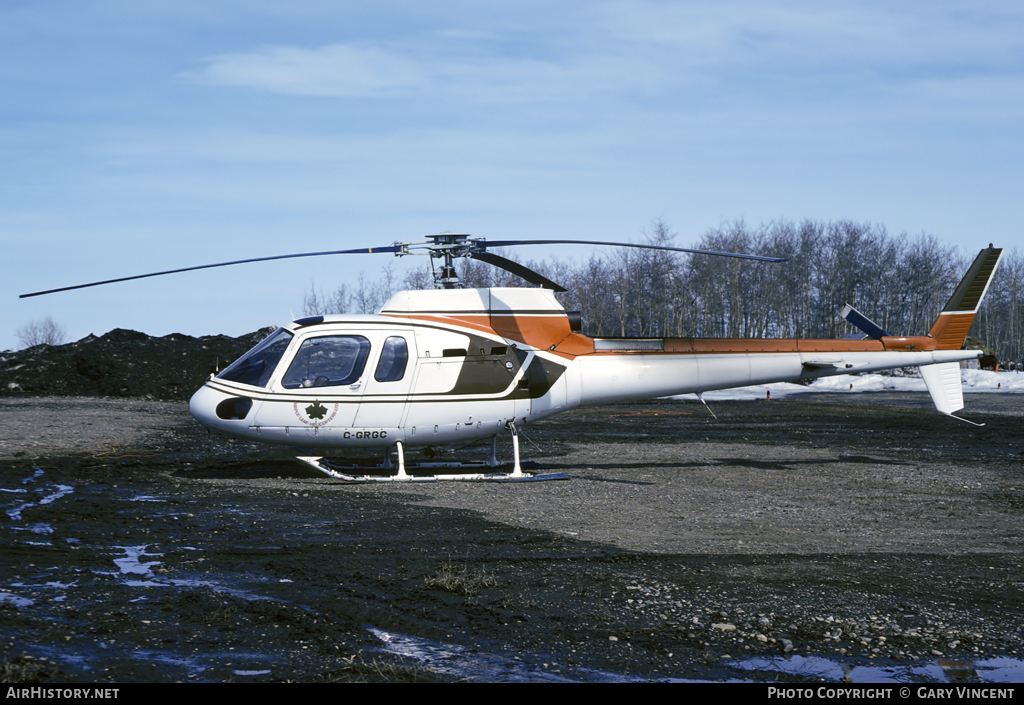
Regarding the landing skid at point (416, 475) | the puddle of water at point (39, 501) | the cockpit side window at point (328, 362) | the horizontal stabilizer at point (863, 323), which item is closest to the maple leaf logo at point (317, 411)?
the cockpit side window at point (328, 362)

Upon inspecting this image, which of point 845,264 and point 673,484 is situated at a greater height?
point 845,264

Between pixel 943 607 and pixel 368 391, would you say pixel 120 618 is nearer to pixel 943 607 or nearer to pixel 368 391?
pixel 943 607

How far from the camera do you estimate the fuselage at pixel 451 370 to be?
501 inches

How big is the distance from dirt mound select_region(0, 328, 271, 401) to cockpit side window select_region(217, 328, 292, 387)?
25.9 meters

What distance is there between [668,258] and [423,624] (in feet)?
185

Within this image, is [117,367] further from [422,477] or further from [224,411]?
[422,477]

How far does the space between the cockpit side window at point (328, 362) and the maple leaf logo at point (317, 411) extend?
321 mm

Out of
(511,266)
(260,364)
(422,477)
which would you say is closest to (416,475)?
(422,477)

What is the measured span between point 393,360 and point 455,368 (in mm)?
955

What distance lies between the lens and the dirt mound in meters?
37.0

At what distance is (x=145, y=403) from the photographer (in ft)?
105

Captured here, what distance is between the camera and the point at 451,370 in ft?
43.3

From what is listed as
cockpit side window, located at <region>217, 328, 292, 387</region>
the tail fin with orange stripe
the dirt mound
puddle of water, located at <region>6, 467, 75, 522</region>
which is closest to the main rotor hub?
cockpit side window, located at <region>217, 328, 292, 387</region>

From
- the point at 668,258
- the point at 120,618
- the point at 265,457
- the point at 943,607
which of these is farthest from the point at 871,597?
the point at 668,258
